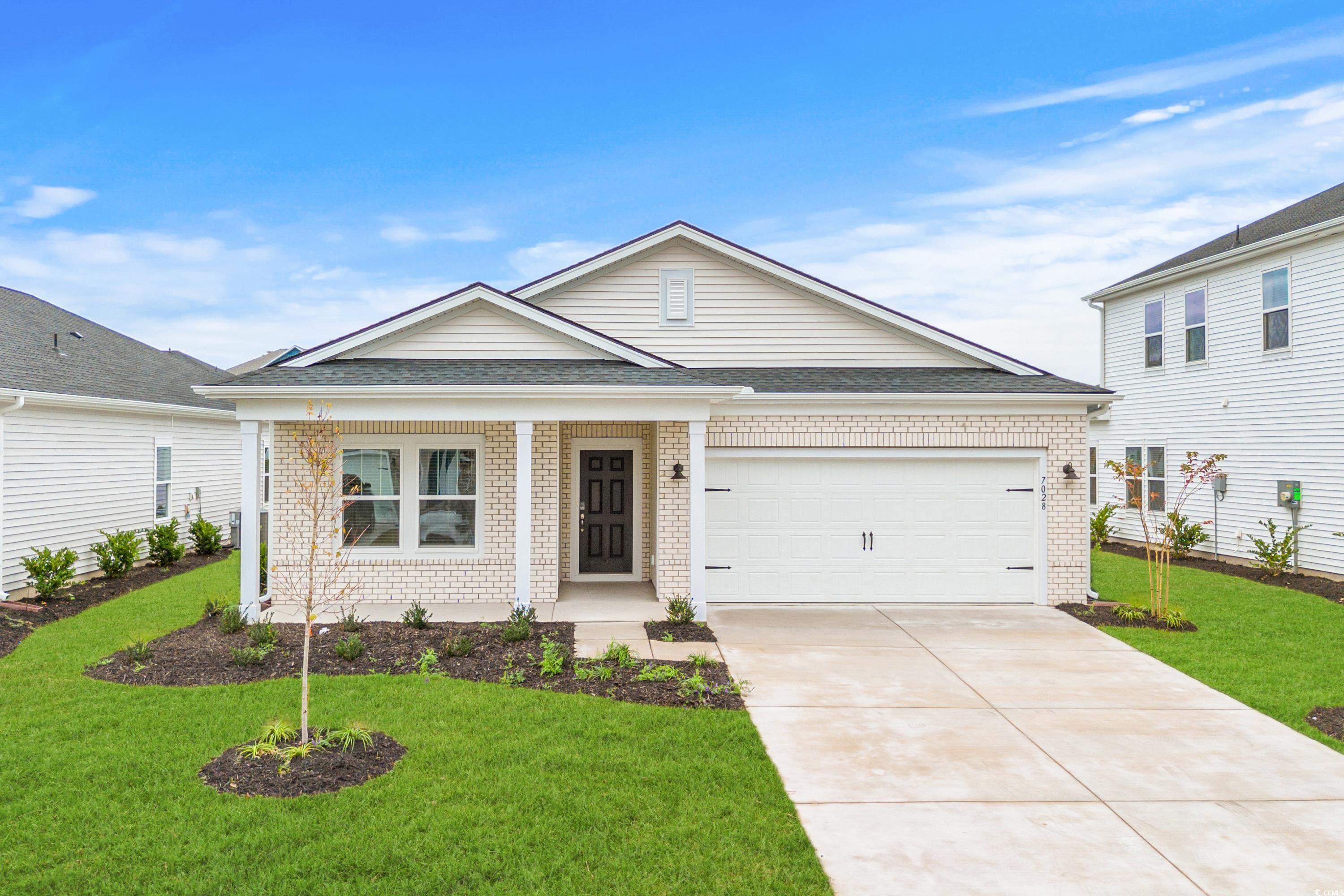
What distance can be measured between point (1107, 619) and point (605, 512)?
7.27 meters

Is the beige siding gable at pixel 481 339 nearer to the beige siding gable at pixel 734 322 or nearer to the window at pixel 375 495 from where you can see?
the window at pixel 375 495

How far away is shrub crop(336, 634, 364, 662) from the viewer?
7.66m

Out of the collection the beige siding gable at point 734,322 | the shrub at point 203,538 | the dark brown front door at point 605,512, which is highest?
the beige siding gable at point 734,322

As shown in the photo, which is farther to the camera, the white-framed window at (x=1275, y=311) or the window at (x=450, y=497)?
the white-framed window at (x=1275, y=311)

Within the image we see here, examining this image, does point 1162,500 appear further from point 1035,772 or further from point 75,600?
point 75,600

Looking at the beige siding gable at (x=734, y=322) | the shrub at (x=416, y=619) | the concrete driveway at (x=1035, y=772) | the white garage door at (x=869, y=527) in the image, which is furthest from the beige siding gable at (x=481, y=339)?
the concrete driveway at (x=1035, y=772)

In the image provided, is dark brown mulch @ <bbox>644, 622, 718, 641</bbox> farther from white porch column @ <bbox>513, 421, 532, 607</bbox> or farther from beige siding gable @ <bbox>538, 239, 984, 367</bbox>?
beige siding gable @ <bbox>538, 239, 984, 367</bbox>

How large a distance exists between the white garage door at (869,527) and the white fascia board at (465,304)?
2205mm

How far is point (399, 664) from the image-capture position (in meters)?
7.61

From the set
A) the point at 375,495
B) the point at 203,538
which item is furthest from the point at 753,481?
the point at 203,538

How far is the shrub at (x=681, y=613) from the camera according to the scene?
30.5 feet

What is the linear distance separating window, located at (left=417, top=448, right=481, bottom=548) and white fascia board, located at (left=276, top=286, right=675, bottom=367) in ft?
5.73

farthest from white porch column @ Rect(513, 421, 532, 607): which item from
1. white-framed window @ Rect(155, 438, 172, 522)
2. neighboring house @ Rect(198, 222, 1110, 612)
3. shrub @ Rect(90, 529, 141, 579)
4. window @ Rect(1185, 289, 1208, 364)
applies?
window @ Rect(1185, 289, 1208, 364)

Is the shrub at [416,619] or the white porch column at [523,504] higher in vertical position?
the white porch column at [523,504]
